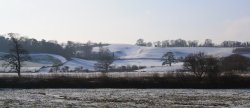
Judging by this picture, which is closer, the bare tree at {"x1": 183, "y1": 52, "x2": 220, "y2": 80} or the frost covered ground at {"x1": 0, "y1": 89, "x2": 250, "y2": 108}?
the frost covered ground at {"x1": 0, "y1": 89, "x2": 250, "y2": 108}

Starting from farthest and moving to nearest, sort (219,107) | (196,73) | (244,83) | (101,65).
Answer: (101,65), (196,73), (244,83), (219,107)

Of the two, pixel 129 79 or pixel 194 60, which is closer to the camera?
pixel 129 79

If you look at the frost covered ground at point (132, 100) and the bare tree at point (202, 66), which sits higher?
the bare tree at point (202, 66)

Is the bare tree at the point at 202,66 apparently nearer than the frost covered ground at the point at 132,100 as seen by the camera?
No

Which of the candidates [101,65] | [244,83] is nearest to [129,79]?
[244,83]

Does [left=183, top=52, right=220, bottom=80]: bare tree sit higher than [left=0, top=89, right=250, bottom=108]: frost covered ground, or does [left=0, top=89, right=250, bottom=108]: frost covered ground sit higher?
[left=183, top=52, right=220, bottom=80]: bare tree

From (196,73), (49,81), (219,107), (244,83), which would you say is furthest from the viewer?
(196,73)

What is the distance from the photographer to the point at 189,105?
119ft

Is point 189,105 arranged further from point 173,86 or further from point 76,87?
point 76,87

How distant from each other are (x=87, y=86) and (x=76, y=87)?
1580 mm

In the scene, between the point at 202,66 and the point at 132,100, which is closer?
the point at 132,100

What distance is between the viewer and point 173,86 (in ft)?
213

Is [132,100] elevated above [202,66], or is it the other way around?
[202,66]

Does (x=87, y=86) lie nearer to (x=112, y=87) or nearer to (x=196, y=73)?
(x=112, y=87)
